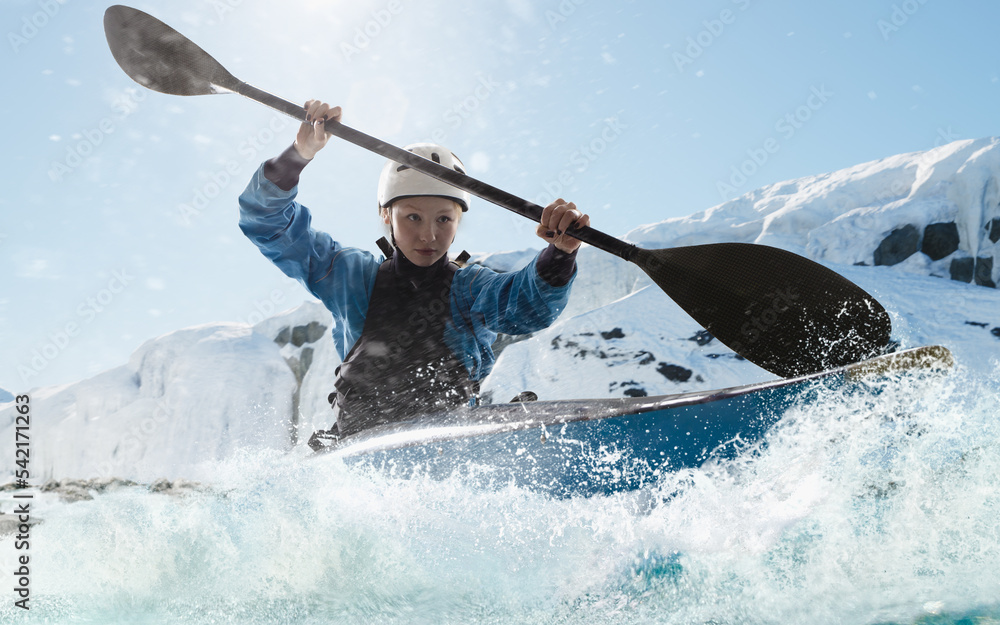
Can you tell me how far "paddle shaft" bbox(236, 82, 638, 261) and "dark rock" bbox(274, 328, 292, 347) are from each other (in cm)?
1462

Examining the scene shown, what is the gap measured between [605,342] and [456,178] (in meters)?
8.52

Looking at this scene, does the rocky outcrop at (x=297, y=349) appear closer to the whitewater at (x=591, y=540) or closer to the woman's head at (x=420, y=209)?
the whitewater at (x=591, y=540)

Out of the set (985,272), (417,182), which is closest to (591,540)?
(417,182)

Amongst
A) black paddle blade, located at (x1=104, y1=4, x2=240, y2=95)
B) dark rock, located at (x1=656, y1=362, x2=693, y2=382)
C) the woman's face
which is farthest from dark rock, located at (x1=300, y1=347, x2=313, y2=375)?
the woman's face

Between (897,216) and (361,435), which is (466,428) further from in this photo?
(897,216)

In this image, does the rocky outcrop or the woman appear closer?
→ the woman

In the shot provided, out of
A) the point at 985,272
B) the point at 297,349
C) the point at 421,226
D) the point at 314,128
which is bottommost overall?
the point at 421,226

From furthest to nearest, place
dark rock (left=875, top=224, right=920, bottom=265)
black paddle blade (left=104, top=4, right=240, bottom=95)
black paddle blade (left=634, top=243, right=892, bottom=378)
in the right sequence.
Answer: dark rock (left=875, top=224, right=920, bottom=265) < black paddle blade (left=104, top=4, right=240, bottom=95) < black paddle blade (left=634, top=243, right=892, bottom=378)

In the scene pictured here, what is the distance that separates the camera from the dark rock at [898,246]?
1104 centimetres

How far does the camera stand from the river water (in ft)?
4.73

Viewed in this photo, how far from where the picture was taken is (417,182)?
2461 millimetres

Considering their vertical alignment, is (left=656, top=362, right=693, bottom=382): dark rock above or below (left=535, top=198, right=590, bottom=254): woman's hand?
below

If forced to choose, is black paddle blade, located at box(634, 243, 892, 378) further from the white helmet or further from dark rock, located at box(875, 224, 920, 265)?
dark rock, located at box(875, 224, 920, 265)

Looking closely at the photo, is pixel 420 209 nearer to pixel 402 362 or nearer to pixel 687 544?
pixel 402 362
